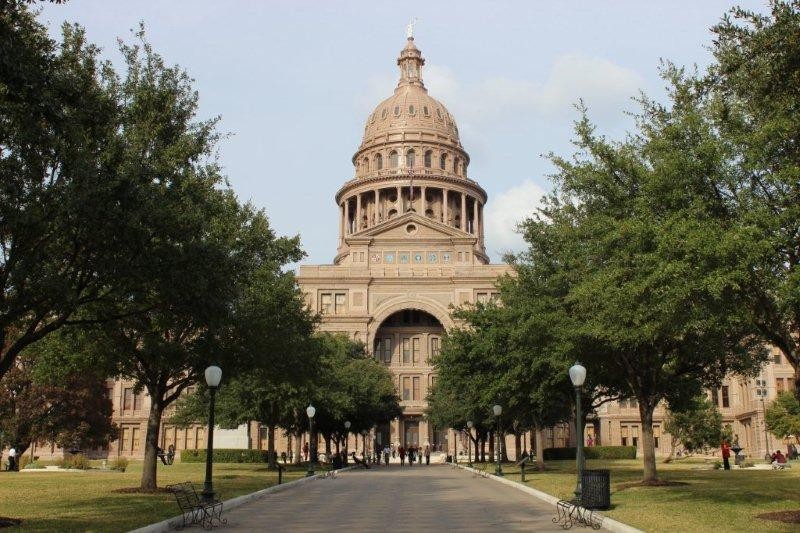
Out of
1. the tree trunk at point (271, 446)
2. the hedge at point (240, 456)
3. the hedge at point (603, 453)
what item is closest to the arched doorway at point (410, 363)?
the hedge at point (603, 453)

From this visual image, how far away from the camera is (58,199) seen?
15695 mm

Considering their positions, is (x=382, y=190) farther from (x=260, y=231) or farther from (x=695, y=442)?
(x=260, y=231)

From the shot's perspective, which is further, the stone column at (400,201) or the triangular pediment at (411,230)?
the stone column at (400,201)

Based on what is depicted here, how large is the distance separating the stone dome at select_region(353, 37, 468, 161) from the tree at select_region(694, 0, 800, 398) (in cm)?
10760

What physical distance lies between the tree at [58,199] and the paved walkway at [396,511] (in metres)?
6.18

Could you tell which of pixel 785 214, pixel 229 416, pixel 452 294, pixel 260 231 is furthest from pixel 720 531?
pixel 452 294

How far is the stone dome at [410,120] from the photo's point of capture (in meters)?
127

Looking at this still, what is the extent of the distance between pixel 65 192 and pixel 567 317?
17220 mm

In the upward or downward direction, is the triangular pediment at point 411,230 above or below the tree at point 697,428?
above

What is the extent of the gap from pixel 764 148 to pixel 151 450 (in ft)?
69.7

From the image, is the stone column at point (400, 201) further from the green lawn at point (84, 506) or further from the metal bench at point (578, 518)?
the metal bench at point (578, 518)

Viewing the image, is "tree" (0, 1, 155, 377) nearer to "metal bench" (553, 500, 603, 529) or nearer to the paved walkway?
the paved walkway

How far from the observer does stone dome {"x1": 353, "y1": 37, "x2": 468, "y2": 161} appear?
127 metres

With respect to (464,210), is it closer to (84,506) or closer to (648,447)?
(648,447)
